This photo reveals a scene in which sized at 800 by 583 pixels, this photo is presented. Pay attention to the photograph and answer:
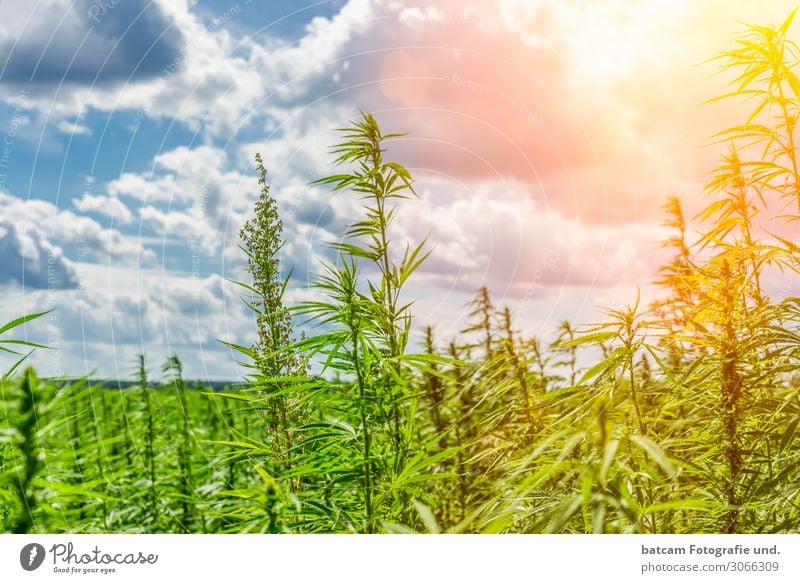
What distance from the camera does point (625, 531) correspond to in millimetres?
1789

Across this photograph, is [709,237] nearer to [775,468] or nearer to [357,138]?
[775,468]

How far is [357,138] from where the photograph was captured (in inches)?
88.1

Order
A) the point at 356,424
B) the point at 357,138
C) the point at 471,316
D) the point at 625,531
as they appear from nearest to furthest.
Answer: the point at 625,531, the point at 356,424, the point at 357,138, the point at 471,316

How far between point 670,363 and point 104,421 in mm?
3316

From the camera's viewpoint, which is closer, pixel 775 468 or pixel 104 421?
pixel 775 468

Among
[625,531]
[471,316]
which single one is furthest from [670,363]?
[625,531]

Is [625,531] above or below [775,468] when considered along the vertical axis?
below

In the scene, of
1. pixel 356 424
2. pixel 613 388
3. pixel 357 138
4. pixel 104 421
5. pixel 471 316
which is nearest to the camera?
pixel 613 388
